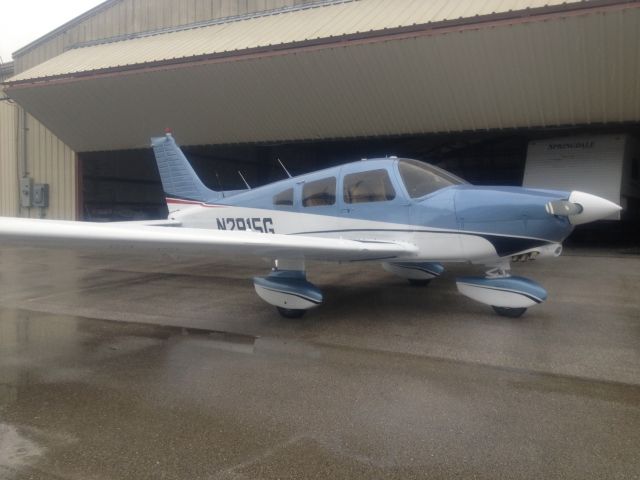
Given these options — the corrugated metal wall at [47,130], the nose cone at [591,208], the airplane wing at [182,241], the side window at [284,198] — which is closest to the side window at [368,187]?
the airplane wing at [182,241]

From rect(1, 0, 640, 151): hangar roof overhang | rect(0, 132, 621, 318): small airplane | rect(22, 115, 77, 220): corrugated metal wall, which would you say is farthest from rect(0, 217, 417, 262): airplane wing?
rect(22, 115, 77, 220): corrugated metal wall

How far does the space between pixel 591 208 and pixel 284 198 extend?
388 centimetres

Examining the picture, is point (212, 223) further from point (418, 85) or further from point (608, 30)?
point (608, 30)

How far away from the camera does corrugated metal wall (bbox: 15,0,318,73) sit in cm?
1680

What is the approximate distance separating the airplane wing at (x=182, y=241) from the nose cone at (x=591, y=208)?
1768 mm

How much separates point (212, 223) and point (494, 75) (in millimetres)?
7503

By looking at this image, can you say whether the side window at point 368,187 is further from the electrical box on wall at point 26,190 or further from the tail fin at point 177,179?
the electrical box on wall at point 26,190

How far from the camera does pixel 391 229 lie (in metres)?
6.06

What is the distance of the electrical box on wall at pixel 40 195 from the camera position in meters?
18.9

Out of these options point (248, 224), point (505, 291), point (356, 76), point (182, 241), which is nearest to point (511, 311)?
point (505, 291)

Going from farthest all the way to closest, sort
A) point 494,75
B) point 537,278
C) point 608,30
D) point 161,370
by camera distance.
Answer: point 494,75 → point 608,30 → point 537,278 → point 161,370

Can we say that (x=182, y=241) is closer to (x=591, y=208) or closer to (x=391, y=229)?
(x=391, y=229)

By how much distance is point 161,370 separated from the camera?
4234 mm

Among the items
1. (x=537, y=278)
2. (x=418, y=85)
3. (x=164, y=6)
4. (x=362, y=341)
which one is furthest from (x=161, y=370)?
(x=164, y=6)
